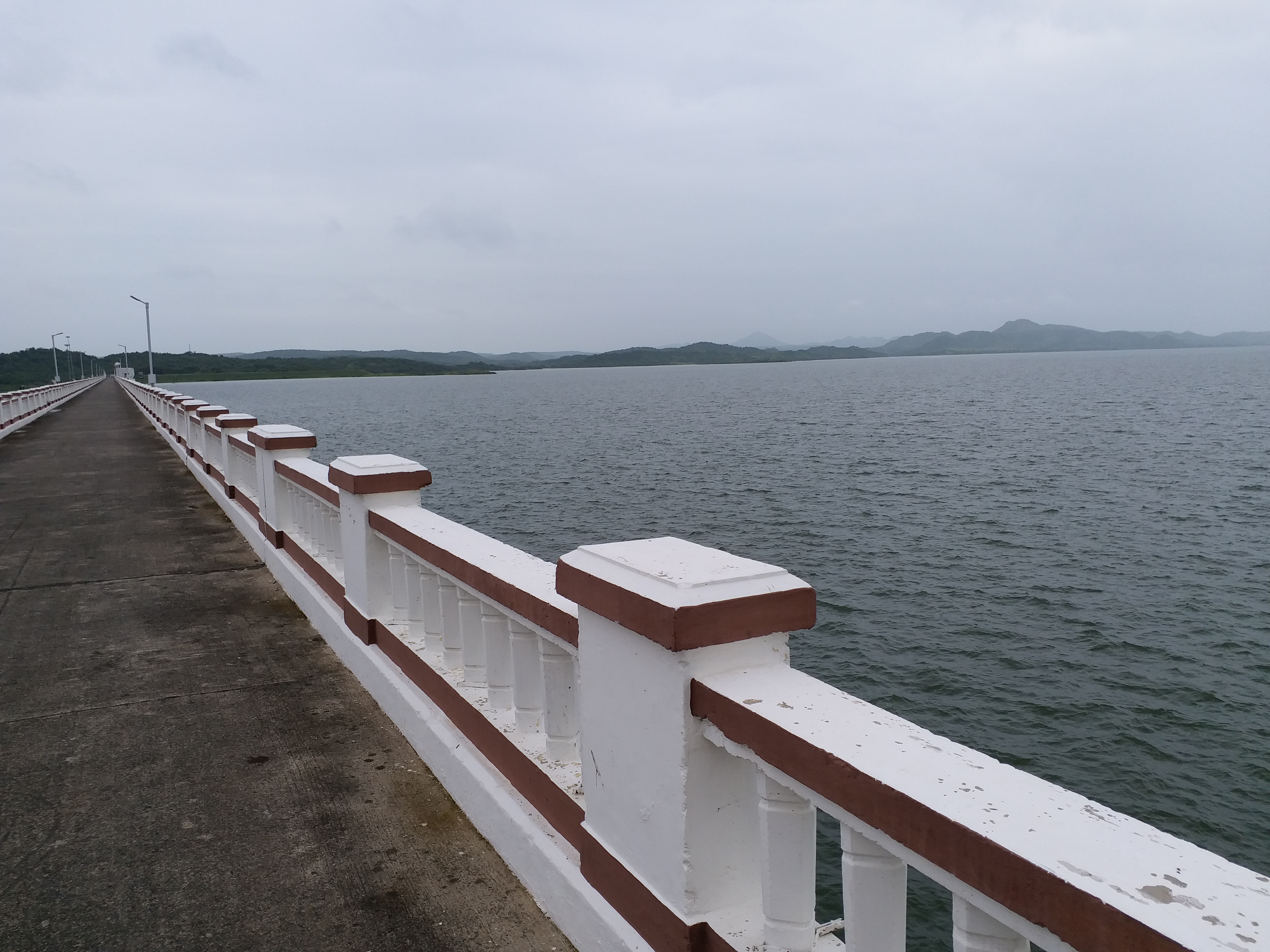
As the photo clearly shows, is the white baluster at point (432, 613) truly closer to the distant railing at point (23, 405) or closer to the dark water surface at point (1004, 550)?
the dark water surface at point (1004, 550)

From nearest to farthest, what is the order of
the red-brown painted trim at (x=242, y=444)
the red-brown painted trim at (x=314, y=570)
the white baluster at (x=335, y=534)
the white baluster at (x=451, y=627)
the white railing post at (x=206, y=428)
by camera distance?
the white baluster at (x=451, y=627), the red-brown painted trim at (x=314, y=570), the white baluster at (x=335, y=534), the red-brown painted trim at (x=242, y=444), the white railing post at (x=206, y=428)

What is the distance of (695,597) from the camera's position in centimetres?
223

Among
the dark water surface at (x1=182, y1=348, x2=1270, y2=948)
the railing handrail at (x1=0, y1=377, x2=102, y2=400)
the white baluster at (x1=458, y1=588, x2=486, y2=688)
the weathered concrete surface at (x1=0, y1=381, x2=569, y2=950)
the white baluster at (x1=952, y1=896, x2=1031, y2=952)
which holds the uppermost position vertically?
the railing handrail at (x1=0, y1=377, x2=102, y2=400)

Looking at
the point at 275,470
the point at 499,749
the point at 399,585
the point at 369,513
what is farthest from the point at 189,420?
the point at 499,749

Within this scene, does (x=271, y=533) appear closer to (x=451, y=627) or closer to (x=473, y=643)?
(x=451, y=627)

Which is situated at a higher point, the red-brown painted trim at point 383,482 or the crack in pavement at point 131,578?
the red-brown painted trim at point 383,482

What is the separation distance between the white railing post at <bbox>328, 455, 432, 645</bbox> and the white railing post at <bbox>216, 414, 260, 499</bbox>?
5393 millimetres

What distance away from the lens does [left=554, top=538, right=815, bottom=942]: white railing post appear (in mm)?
2277

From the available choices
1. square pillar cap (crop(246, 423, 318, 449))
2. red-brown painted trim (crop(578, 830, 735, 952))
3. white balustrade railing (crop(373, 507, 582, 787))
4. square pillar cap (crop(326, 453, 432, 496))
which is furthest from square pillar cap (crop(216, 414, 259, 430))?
red-brown painted trim (crop(578, 830, 735, 952))

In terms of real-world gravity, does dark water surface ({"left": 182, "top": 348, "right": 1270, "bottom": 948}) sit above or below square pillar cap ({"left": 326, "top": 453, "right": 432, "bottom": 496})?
below

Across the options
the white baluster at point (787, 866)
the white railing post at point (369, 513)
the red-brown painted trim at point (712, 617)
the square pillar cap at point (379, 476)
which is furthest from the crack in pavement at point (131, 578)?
the white baluster at point (787, 866)

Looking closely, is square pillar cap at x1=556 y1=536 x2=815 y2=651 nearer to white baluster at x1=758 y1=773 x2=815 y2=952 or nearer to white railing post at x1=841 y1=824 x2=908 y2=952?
white baluster at x1=758 y1=773 x2=815 y2=952

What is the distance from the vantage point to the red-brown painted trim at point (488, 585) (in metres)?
3.00

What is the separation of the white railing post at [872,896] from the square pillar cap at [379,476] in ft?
10.5
